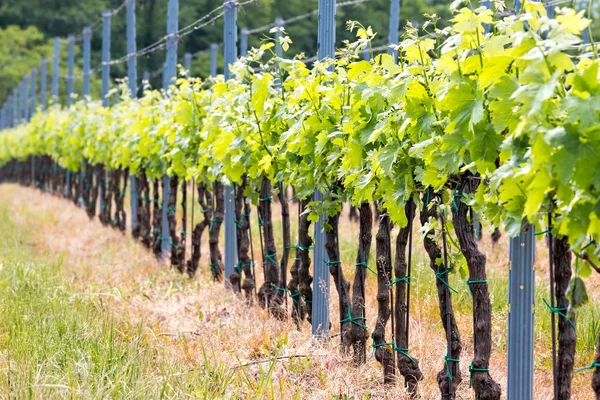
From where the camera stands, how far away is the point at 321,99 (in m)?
5.23

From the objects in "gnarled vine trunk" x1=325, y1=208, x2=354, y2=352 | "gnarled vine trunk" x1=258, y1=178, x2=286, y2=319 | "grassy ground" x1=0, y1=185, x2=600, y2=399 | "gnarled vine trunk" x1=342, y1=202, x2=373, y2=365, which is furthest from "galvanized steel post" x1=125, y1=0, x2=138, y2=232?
"gnarled vine trunk" x1=342, y1=202, x2=373, y2=365

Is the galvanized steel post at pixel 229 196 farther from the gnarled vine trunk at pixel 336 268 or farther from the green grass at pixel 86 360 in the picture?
the gnarled vine trunk at pixel 336 268

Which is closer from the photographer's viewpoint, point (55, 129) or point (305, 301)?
point (305, 301)

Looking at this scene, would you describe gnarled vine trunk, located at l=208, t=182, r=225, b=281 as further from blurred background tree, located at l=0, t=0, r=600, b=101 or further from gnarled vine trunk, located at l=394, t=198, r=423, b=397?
blurred background tree, located at l=0, t=0, r=600, b=101

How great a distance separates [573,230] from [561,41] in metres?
0.65

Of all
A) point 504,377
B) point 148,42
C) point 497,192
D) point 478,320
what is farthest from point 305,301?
point 148,42

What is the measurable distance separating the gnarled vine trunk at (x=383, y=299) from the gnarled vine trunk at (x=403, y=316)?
0.14 m

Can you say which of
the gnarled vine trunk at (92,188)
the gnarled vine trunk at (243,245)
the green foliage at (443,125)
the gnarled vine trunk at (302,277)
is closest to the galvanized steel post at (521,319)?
the green foliage at (443,125)

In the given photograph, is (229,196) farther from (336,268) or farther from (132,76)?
(132,76)

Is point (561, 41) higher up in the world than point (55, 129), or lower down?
lower down

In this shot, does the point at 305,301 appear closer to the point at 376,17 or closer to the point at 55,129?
the point at 55,129

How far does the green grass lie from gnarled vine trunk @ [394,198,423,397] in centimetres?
77

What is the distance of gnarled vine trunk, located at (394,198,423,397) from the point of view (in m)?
4.72

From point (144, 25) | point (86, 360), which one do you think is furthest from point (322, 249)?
point (144, 25)
